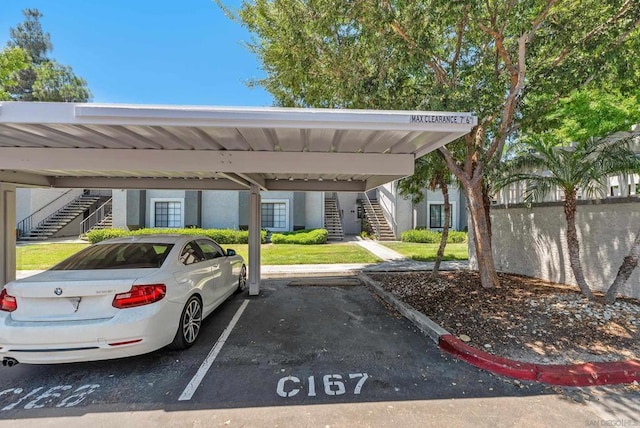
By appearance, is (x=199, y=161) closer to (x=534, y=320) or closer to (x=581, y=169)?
(x=534, y=320)

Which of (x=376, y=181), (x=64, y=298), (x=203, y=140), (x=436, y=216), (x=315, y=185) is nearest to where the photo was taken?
(x=64, y=298)

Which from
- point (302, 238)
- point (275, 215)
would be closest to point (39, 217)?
point (275, 215)

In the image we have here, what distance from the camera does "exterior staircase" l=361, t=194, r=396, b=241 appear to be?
19.0 meters

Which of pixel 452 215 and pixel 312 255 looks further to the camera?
pixel 452 215

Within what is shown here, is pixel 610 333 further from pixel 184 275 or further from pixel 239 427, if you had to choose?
pixel 184 275

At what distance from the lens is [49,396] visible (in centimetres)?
330

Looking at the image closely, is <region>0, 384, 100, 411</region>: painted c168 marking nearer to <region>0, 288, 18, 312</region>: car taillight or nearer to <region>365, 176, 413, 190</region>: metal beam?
<region>0, 288, 18, 312</region>: car taillight

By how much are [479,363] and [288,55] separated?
695cm

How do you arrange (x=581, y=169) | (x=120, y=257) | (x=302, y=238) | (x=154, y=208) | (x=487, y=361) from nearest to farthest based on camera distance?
(x=487, y=361)
(x=120, y=257)
(x=581, y=169)
(x=302, y=238)
(x=154, y=208)

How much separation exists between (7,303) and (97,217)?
803 inches

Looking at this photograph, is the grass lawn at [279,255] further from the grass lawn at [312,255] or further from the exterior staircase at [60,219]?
the exterior staircase at [60,219]

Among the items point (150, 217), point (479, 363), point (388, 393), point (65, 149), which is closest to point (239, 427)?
point (388, 393)

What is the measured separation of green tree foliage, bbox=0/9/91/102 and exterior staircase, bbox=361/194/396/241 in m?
25.6

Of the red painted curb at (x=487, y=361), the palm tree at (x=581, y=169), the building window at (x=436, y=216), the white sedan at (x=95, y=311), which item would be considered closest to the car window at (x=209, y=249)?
the white sedan at (x=95, y=311)
